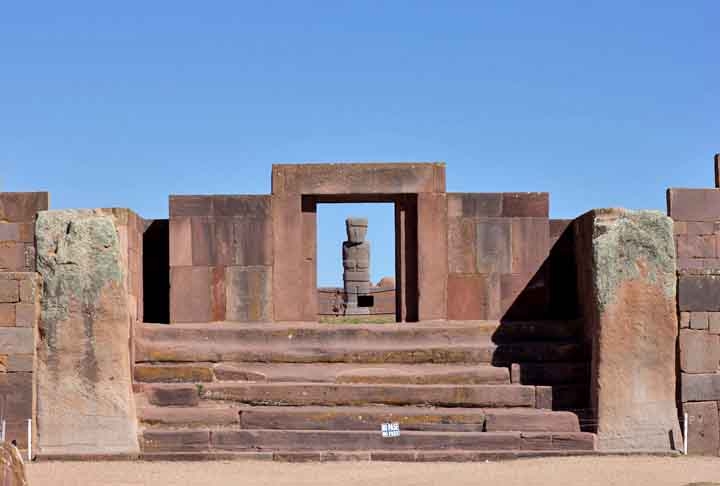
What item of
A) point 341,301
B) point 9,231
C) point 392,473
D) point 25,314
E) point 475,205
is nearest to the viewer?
point 392,473

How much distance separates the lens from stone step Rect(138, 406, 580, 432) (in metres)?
11.4

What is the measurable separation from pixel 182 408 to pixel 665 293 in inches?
215

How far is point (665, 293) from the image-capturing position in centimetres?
1172

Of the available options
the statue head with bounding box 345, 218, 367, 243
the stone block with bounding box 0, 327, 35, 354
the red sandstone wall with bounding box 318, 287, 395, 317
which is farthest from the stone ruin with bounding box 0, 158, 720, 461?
the statue head with bounding box 345, 218, 367, 243

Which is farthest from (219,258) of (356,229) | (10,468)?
(356,229)

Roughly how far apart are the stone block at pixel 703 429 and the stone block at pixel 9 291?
7.36m

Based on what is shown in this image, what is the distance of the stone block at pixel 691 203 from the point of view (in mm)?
13500

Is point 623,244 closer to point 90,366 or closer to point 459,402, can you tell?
point 459,402

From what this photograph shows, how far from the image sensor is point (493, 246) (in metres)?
13.8

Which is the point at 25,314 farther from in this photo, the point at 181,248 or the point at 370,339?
the point at 370,339

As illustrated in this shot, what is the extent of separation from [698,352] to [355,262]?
20.7 meters

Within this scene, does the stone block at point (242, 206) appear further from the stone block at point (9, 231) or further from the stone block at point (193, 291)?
the stone block at point (9, 231)

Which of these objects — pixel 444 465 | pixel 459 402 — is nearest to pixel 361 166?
pixel 459 402

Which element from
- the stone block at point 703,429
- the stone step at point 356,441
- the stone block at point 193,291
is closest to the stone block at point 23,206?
the stone block at point 193,291
